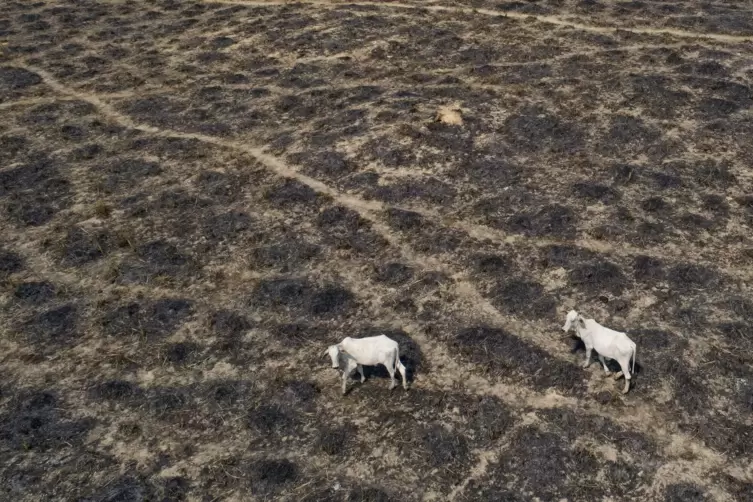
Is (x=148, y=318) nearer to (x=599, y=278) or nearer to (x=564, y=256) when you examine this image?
(x=564, y=256)

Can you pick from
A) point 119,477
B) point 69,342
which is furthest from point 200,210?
point 119,477

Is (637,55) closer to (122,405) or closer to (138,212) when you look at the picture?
(138,212)

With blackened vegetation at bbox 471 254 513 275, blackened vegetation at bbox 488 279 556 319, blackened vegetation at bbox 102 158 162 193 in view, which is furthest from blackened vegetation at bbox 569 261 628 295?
blackened vegetation at bbox 102 158 162 193

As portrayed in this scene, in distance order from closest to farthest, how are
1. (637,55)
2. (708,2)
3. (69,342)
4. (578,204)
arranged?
(69,342) → (578,204) → (637,55) → (708,2)

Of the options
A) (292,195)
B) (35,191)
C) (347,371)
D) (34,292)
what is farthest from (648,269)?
(35,191)

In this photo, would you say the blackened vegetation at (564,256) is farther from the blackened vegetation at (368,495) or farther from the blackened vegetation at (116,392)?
the blackened vegetation at (116,392)

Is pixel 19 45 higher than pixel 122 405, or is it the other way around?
pixel 19 45

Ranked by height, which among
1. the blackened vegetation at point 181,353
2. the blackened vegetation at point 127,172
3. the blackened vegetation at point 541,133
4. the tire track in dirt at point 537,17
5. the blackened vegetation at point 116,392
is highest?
the tire track in dirt at point 537,17

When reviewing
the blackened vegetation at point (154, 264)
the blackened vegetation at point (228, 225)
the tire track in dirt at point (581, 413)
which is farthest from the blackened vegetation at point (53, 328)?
the tire track in dirt at point (581, 413)
